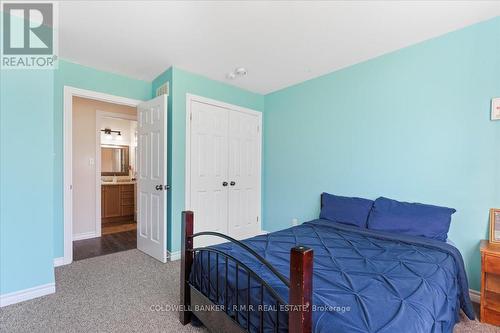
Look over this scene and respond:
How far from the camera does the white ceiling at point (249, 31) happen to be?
6.35 feet

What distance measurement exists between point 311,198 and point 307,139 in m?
0.86

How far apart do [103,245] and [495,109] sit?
4.88 meters

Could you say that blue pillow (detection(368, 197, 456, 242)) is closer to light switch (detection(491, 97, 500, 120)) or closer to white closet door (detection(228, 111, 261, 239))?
light switch (detection(491, 97, 500, 120))

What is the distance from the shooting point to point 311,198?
3418mm

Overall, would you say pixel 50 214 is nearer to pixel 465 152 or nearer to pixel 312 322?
pixel 312 322

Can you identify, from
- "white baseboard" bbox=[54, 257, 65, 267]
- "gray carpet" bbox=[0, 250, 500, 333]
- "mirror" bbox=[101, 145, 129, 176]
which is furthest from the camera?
"mirror" bbox=[101, 145, 129, 176]

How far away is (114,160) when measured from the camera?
522 centimetres

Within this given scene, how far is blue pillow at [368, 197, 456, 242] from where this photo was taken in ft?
6.99

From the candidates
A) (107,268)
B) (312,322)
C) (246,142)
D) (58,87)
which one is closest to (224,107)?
(246,142)

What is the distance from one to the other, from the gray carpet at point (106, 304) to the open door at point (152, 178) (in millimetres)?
400

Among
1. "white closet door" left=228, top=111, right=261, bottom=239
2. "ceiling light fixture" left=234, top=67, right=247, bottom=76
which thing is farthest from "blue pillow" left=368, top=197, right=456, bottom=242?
"ceiling light fixture" left=234, top=67, right=247, bottom=76

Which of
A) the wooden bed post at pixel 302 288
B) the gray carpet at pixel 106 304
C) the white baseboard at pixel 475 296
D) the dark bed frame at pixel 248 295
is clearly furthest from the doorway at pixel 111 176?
the white baseboard at pixel 475 296

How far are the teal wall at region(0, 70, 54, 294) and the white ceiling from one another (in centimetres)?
71

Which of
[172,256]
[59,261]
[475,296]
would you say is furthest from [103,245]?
[475,296]
